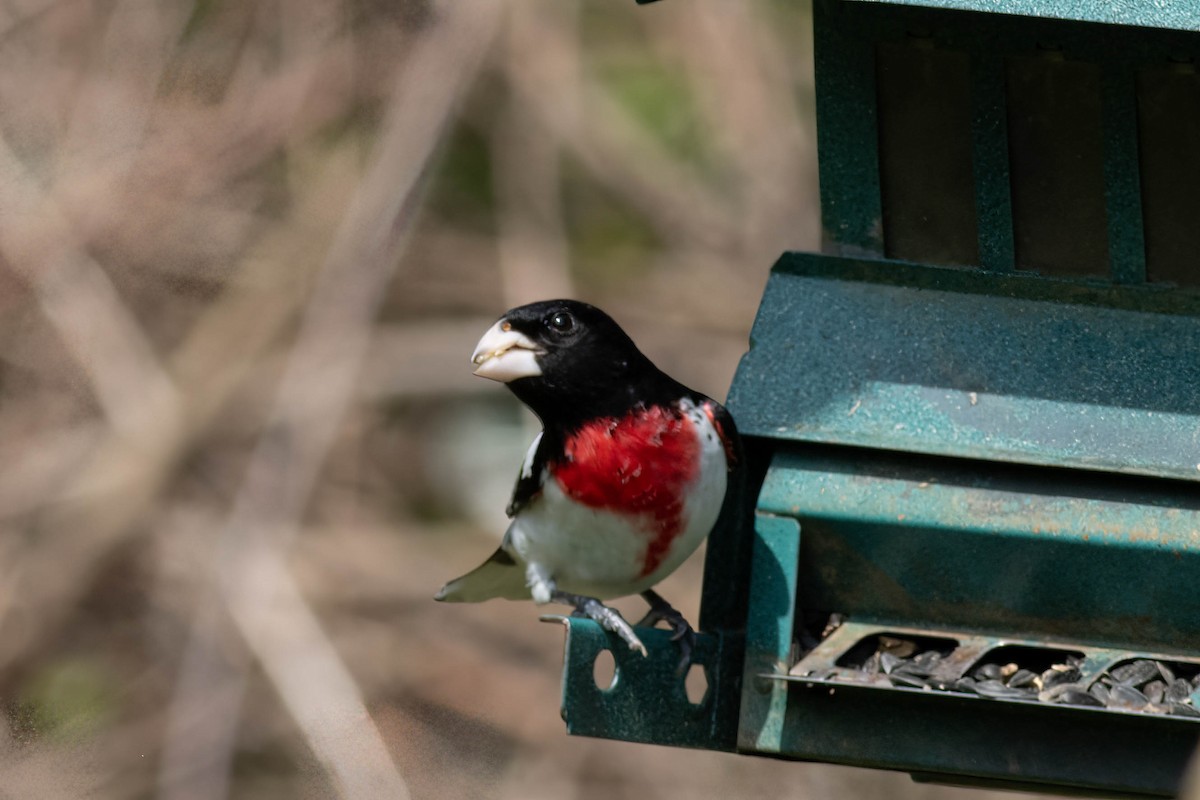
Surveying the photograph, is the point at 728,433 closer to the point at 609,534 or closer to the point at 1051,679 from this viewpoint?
the point at 609,534

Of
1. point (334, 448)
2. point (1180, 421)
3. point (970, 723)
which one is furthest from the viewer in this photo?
point (334, 448)

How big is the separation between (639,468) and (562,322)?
0.33 metres

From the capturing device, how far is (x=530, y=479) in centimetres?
319

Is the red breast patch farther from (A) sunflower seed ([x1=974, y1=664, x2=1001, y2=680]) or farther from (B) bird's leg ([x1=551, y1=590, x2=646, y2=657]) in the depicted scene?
(A) sunflower seed ([x1=974, y1=664, x2=1001, y2=680])

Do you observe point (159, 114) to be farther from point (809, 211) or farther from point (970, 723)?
point (970, 723)

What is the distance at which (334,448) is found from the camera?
6875mm

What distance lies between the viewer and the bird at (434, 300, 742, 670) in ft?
10.1

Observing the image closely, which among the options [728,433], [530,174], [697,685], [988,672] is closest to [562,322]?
[728,433]

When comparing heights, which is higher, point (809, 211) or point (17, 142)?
point (17, 142)

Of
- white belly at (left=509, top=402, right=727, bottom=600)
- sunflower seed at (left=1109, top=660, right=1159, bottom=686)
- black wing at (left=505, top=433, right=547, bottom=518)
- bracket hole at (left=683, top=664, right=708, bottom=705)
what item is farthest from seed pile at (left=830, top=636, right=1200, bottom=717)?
black wing at (left=505, top=433, right=547, bottom=518)

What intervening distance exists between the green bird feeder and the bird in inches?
4.2

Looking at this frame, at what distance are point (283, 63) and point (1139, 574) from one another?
182 inches

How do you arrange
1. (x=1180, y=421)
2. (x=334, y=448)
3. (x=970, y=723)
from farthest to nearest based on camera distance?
1. (x=334, y=448)
2. (x=1180, y=421)
3. (x=970, y=723)

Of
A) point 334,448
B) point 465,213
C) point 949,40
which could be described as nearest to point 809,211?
point 465,213
